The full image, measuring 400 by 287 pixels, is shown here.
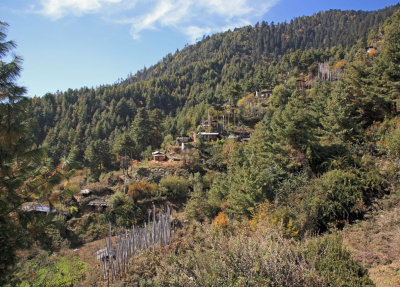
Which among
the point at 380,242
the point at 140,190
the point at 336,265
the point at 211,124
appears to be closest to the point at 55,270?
the point at 140,190

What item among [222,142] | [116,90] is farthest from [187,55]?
[222,142]

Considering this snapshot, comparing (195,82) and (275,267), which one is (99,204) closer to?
(275,267)

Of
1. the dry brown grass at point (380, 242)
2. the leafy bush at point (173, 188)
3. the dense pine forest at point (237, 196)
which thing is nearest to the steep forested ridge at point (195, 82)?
the dense pine forest at point (237, 196)

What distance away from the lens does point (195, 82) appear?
12762cm

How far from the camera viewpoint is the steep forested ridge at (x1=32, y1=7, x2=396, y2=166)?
64.8 m

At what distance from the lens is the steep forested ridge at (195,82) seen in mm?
64812

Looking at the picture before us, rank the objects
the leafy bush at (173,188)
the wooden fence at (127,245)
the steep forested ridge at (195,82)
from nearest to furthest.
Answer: the wooden fence at (127,245) < the leafy bush at (173,188) < the steep forested ridge at (195,82)

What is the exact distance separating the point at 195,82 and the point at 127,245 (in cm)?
12270

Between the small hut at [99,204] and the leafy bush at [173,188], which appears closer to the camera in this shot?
the small hut at [99,204]

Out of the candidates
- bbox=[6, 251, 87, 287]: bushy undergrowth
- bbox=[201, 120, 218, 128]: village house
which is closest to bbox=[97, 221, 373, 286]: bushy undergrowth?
bbox=[6, 251, 87, 287]: bushy undergrowth

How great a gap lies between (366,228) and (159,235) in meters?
11.4

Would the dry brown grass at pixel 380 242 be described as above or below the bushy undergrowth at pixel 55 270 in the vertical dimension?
above

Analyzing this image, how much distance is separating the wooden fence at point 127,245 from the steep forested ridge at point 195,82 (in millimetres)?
5754

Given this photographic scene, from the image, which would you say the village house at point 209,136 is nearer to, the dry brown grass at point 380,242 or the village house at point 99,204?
the village house at point 99,204
